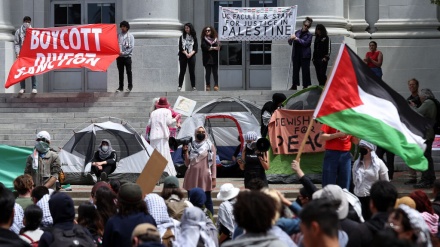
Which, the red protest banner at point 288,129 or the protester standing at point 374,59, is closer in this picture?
the red protest banner at point 288,129

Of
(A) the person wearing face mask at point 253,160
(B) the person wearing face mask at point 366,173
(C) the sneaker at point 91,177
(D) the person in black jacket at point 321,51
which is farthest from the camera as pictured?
(D) the person in black jacket at point 321,51

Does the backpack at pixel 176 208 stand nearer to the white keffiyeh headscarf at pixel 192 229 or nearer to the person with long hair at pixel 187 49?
the white keffiyeh headscarf at pixel 192 229

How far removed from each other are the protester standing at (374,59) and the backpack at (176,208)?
530 inches

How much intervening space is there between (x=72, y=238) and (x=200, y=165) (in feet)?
24.1

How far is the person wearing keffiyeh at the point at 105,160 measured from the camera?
2077 cm

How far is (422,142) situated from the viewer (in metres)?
11.8

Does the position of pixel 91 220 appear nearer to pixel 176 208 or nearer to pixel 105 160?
pixel 176 208

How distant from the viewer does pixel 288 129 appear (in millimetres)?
21625

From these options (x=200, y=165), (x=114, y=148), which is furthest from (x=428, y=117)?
(x=114, y=148)

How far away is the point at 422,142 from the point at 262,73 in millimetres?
17848

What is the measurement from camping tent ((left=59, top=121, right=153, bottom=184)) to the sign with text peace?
4.28m

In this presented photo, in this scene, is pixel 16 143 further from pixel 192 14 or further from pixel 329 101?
pixel 329 101

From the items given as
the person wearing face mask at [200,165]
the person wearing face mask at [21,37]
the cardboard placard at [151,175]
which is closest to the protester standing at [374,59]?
the person wearing face mask at [21,37]

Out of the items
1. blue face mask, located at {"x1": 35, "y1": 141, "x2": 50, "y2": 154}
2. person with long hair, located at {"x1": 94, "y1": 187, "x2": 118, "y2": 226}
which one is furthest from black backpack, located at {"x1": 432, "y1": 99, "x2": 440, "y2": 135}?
person with long hair, located at {"x1": 94, "y1": 187, "x2": 118, "y2": 226}
